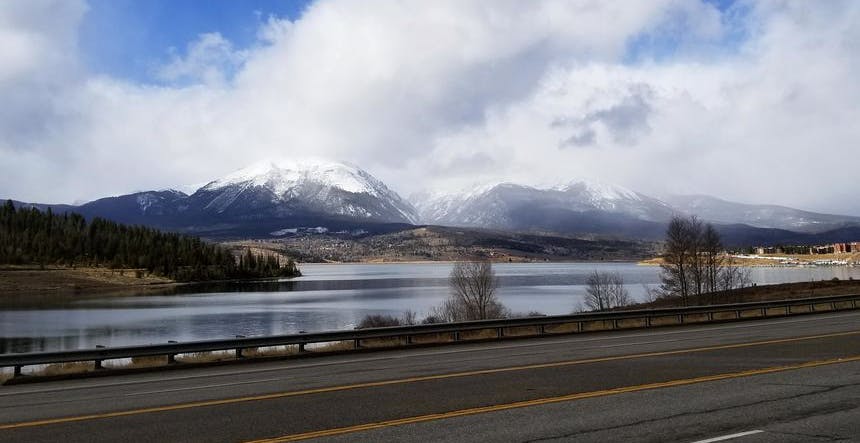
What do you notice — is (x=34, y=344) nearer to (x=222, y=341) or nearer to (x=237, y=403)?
(x=222, y=341)

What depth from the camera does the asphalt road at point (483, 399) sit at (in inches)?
387

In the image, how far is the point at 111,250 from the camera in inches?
6796

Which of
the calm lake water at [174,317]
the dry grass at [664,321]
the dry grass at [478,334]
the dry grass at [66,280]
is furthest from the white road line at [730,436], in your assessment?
the dry grass at [66,280]

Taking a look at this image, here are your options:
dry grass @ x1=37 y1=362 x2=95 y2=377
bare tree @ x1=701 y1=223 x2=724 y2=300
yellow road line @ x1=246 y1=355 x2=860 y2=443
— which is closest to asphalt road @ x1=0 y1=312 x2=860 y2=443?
yellow road line @ x1=246 y1=355 x2=860 y2=443

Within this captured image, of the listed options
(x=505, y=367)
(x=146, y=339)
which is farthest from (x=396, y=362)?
(x=146, y=339)

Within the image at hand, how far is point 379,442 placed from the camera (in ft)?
30.3

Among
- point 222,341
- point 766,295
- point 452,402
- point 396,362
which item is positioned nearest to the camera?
point 452,402

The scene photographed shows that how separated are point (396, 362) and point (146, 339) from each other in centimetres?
3691

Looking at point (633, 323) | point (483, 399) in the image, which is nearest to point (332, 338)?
point (483, 399)

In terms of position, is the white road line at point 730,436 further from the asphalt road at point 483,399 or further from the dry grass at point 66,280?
the dry grass at point 66,280

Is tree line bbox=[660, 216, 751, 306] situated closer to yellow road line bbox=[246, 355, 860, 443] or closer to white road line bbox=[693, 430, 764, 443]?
yellow road line bbox=[246, 355, 860, 443]

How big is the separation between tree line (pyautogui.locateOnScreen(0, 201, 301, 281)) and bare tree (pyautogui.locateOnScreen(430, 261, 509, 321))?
11378 centimetres

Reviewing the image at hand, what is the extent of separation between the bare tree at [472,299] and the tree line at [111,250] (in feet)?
373

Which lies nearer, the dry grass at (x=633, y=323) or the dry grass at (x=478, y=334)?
the dry grass at (x=478, y=334)
